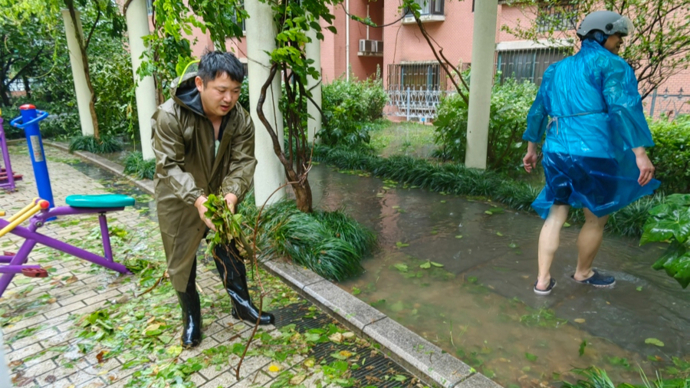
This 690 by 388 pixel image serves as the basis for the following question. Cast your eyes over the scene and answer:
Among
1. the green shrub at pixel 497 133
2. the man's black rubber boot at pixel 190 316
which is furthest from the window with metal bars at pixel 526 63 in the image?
the man's black rubber boot at pixel 190 316

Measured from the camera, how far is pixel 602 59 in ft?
10.2

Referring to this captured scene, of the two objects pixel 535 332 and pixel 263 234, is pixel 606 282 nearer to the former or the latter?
pixel 535 332

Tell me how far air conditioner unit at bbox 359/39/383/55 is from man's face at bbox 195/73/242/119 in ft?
58.5

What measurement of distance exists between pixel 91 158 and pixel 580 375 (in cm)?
987

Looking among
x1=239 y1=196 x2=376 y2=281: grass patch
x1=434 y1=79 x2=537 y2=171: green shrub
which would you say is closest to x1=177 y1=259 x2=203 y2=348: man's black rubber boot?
x1=239 y1=196 x2=376 y2=281: grass patch

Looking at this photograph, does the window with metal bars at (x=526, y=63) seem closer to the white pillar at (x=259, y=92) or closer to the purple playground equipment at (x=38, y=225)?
the white pillar at (x=259, y=92)

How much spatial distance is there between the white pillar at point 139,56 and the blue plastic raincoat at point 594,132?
20.4ft

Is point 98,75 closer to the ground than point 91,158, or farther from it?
farther from it

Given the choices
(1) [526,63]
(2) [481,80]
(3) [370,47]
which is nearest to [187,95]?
(2) [481,80]

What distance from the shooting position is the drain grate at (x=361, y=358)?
2639 millimetres

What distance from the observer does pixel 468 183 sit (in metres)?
6.51

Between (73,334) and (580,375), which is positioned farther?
(73,334)

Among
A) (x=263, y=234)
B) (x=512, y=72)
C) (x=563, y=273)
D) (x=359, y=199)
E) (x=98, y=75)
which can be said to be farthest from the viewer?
(x=512, y=72)

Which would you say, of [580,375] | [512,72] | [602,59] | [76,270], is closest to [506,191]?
[602,59]
